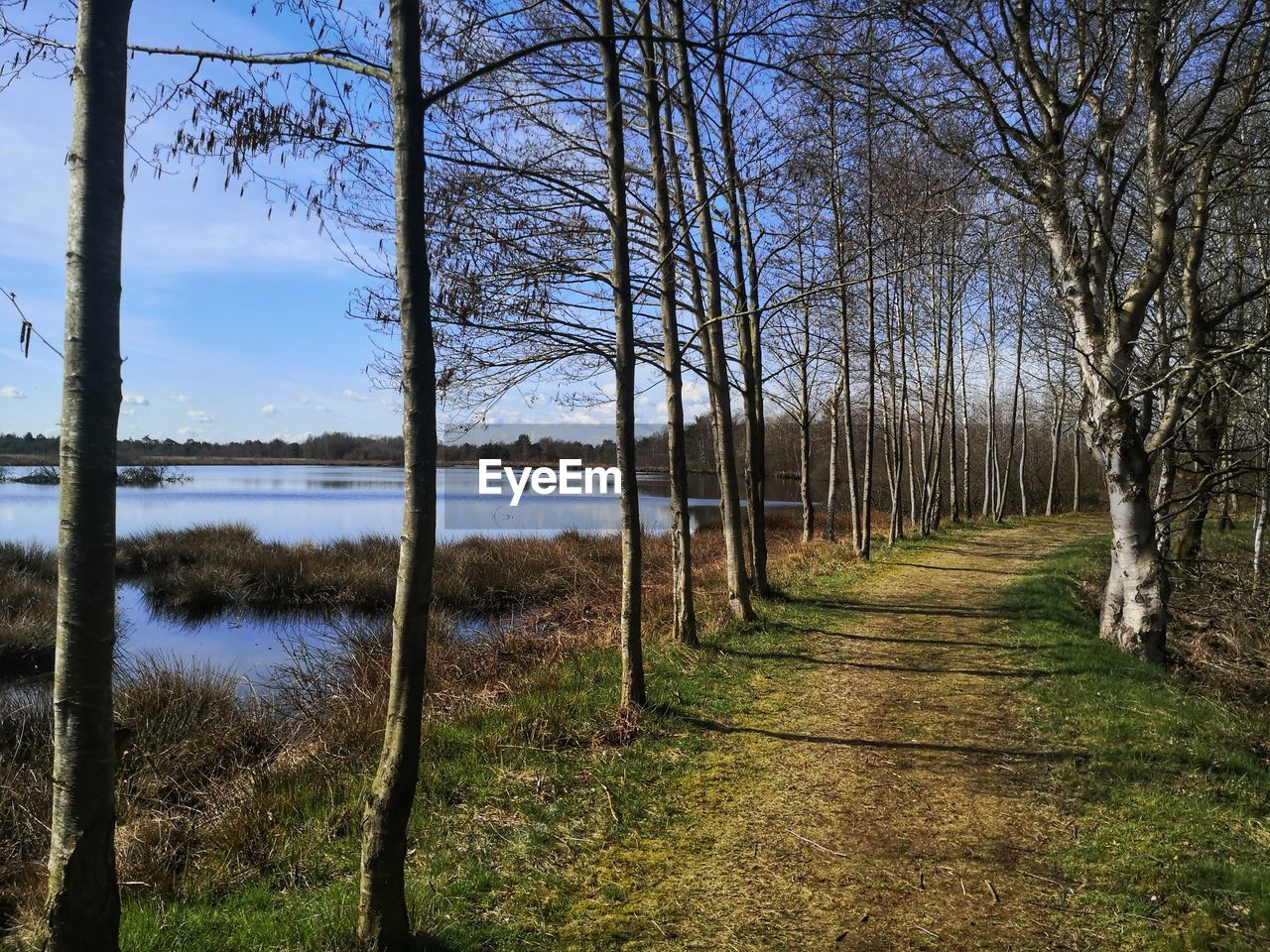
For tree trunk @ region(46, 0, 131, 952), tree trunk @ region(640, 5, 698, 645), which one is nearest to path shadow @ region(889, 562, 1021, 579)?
tree trunk @ region(640, 5, 698, 645)

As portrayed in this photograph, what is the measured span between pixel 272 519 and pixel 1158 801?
32.7 m

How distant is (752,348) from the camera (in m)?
11.0

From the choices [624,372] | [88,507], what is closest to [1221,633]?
[624,372]

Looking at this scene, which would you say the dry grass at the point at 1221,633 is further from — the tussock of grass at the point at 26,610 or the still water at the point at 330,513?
the tussock of grass at the point at 26,610

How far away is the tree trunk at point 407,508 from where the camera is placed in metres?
2.88

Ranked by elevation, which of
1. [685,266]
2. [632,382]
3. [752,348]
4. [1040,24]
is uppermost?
[1040,24]

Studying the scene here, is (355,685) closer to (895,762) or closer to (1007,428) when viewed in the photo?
(895,762)

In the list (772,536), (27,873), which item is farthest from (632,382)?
(772,536)

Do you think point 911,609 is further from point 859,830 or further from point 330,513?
point 330,513

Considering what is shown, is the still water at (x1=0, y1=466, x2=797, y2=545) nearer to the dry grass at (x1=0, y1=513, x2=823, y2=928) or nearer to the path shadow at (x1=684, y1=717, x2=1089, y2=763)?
the dry grass at (x1=0, y1=513, x2=823, y2=928)

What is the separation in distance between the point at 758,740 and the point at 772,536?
17.7m

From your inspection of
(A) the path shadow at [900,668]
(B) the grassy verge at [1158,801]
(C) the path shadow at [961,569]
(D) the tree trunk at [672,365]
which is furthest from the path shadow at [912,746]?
(C) the path shadow at [961,569]

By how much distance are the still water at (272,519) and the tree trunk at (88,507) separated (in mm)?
1793

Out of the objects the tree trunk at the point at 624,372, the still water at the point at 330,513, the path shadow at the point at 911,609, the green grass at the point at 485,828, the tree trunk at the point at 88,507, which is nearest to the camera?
the tree trunk at the point at 88,507
